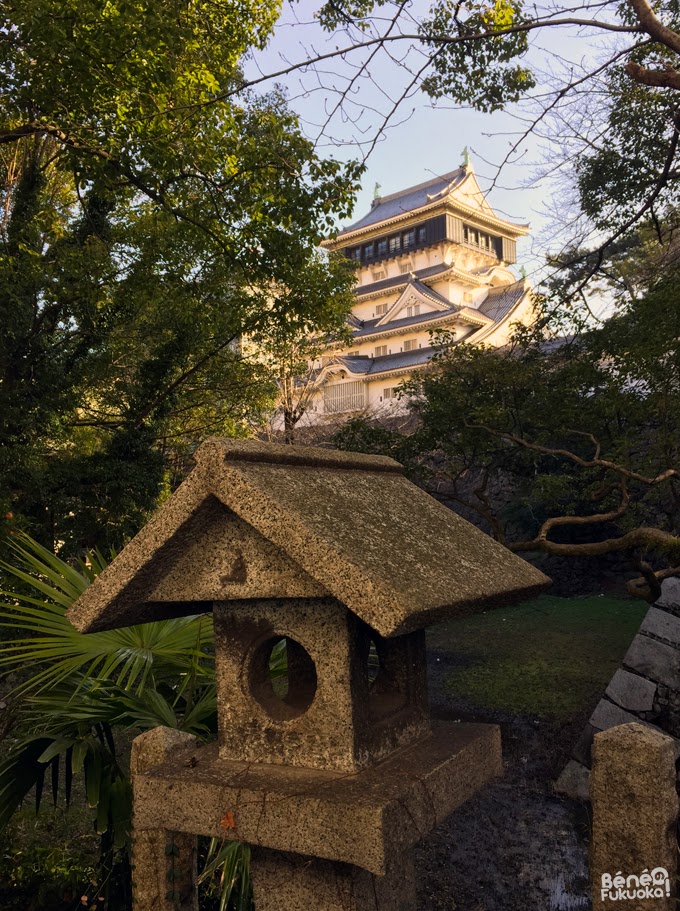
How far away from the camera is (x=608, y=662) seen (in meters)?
11.4

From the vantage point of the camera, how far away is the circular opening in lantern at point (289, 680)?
2629 millimetres

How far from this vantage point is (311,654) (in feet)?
8.14

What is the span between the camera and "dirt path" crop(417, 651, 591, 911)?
5801mm

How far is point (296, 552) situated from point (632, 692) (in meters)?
6.26

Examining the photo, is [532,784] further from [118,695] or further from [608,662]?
[118,695]

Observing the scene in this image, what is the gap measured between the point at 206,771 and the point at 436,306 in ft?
99.1

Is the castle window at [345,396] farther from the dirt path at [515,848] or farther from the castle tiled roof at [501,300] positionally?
the dirt path at [515,848]

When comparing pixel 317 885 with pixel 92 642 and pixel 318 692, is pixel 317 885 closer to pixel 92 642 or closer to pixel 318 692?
pixel 318 692

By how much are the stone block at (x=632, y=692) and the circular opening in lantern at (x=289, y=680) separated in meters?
4.67

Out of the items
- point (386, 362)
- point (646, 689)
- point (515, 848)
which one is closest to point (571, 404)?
point (646, 689)

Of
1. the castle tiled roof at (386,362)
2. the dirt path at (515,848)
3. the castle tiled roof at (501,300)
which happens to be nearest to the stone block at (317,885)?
the dirt path at (515,848)

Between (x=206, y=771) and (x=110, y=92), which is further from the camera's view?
(x=110, y=92)

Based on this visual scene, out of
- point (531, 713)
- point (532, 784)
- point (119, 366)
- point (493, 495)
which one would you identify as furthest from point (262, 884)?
point (493, 495)

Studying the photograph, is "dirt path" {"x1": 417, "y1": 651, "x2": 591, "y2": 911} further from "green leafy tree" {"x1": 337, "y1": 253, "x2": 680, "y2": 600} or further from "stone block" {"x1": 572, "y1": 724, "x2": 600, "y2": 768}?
"green leafy tree" {"x1": 337, "y1": 253, "x2": 680, "y2": 600}
